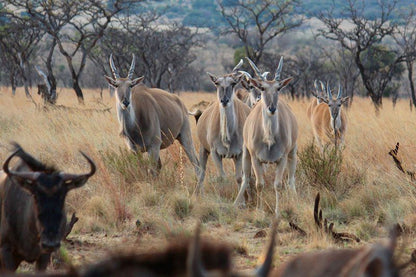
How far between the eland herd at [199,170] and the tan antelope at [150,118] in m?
0.01

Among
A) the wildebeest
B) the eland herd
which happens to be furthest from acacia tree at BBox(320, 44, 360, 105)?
the wildebeest

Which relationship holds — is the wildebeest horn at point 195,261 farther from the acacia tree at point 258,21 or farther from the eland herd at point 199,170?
the acacia tree at point 258,21

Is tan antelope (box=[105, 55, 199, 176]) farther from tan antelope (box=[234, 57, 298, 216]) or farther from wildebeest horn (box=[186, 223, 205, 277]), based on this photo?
wildebeest horn (box=[186, 223, 205, 277])

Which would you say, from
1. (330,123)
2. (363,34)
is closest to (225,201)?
(330,123)

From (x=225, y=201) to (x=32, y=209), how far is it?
446 centimetres

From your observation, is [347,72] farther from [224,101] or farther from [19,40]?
[224,101]

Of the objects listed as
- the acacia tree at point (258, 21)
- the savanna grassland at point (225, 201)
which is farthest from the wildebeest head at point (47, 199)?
the acacia tree at point (258, 21)

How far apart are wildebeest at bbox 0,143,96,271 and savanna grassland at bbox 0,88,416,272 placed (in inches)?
37.4

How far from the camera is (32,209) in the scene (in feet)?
15.1

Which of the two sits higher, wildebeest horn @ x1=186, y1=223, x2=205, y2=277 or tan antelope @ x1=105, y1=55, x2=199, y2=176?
wildebeest horn @ x1=186, y1=223, x2=205, y2=277

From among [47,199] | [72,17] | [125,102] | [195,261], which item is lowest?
[47,199]

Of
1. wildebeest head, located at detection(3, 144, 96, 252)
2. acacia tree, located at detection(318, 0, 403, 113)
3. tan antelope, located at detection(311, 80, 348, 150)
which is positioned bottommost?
tan antelope, located at detection(311, 80, 348, 150)

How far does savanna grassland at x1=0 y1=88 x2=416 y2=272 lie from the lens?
6590mm

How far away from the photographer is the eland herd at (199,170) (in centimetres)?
193
